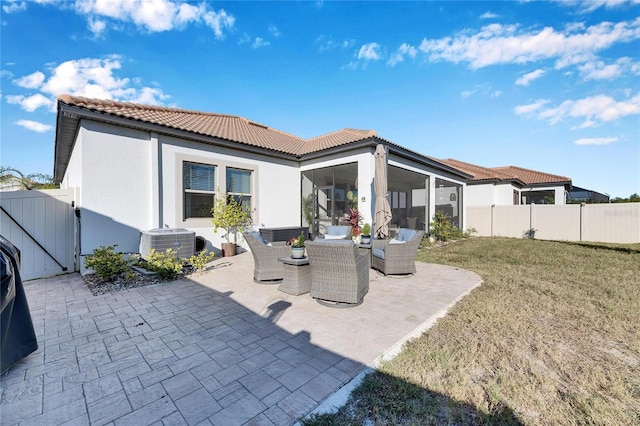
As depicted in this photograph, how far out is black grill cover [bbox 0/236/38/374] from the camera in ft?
7.59

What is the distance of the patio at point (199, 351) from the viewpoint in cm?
200

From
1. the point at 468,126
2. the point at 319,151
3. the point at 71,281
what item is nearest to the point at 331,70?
the point at 319,151

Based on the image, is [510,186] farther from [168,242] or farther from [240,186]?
[168,242]

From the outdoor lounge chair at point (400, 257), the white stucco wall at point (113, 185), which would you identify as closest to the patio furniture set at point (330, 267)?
the outdoor lounge chair at point (400, 257)

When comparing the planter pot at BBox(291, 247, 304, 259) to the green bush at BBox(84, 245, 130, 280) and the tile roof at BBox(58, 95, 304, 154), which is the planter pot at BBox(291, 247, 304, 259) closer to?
the green bush at BBox(84, 245, 130, 280)

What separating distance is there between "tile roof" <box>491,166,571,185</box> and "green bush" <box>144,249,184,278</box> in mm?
23249

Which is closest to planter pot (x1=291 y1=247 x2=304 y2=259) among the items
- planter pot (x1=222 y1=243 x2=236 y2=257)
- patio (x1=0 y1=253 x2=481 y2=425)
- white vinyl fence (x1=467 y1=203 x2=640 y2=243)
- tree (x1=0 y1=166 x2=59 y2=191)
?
patio (x1=0 y1=253 x2=481 y2=425)

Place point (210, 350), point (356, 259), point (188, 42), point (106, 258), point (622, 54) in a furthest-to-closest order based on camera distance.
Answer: point (188, 42)
point (622, 54)
point (106, 258)
point (356, 259)
point (210, 350)

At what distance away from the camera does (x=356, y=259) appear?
12.9 ft

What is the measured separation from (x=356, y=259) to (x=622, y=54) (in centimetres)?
1096


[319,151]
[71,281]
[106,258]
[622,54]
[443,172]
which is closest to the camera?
Result: [106,258]

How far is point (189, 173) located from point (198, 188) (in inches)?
20.1

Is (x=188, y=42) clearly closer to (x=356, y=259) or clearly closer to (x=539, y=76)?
A: (x=356, y=259)

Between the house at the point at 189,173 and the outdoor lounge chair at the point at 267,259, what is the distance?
3.69 meters
